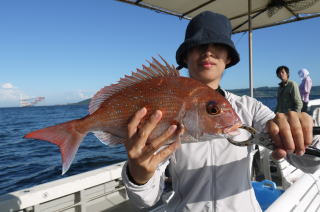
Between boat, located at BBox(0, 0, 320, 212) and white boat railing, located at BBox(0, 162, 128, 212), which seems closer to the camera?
boat, located at BBox(0, 0, 320, 212)

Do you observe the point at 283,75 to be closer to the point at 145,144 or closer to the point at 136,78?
the point at 136,78

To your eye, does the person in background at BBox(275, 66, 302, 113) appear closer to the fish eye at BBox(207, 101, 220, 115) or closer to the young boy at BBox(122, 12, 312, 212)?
the young boy at BBox(122, 12, 312, 212)

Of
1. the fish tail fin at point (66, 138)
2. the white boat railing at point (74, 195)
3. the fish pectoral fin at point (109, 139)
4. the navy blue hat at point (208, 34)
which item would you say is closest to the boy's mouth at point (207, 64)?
the navy blue hat at point (208, 34)

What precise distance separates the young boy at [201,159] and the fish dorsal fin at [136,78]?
1.00ft

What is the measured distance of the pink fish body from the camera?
149 centimetres

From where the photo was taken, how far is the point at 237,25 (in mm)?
6332

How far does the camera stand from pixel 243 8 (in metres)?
5.26

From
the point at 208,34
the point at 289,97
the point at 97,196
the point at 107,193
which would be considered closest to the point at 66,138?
the point at 208,34

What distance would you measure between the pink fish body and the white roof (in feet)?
9.92

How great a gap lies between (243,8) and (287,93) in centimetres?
300

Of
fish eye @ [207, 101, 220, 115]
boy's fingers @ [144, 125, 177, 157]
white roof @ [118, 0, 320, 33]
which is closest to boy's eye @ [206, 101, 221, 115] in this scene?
fish eye @ [207, 101, 220, 115]

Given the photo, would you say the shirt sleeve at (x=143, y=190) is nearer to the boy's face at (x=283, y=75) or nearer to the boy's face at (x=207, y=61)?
the boy's face at (x=207, y=61)

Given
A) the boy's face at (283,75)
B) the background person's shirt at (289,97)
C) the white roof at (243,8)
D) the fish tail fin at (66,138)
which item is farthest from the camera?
the boy's face at (283,75)

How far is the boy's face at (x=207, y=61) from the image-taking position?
1.97 m
